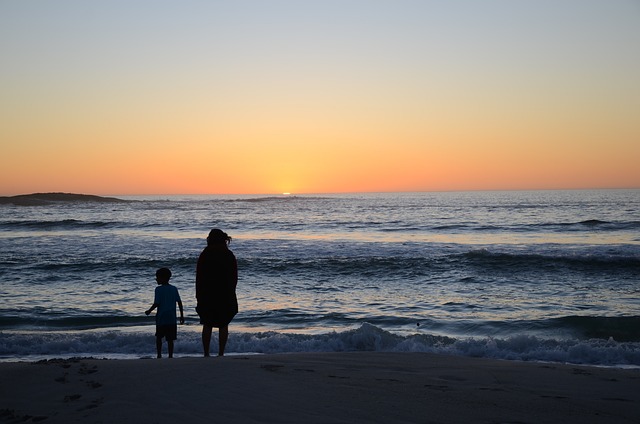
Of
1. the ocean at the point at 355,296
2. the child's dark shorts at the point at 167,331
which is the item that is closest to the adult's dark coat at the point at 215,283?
the child's dark shorts at the point at 167,331

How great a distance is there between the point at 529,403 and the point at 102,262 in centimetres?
1767

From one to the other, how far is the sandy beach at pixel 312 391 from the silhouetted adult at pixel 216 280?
731 millimetres

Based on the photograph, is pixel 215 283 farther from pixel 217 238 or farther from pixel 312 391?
pixel 312 391

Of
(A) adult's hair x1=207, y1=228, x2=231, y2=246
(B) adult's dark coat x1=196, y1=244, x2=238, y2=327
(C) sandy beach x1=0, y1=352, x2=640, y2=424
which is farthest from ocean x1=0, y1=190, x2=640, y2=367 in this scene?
(A) adult's hair x1=207, y1=228, x2=231, y2=246

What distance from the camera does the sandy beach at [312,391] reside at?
177 inches

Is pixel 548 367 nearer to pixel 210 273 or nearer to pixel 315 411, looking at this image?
pixel 315 411

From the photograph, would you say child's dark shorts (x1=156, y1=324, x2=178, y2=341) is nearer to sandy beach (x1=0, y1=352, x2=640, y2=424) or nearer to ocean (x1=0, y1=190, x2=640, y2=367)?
sandy beach (x1=0, y1=352, x2=640, y2=424)

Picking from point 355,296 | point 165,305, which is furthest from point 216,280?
point 355,296

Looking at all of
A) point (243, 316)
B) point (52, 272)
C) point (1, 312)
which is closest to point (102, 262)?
point (52, 272)

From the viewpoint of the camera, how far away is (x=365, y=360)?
22.5 ft

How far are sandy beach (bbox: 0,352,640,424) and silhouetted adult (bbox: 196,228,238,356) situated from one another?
0.73m

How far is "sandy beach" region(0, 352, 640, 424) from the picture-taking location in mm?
4496

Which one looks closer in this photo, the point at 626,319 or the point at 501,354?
the point at 501,354

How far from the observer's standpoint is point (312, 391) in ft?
17.1
